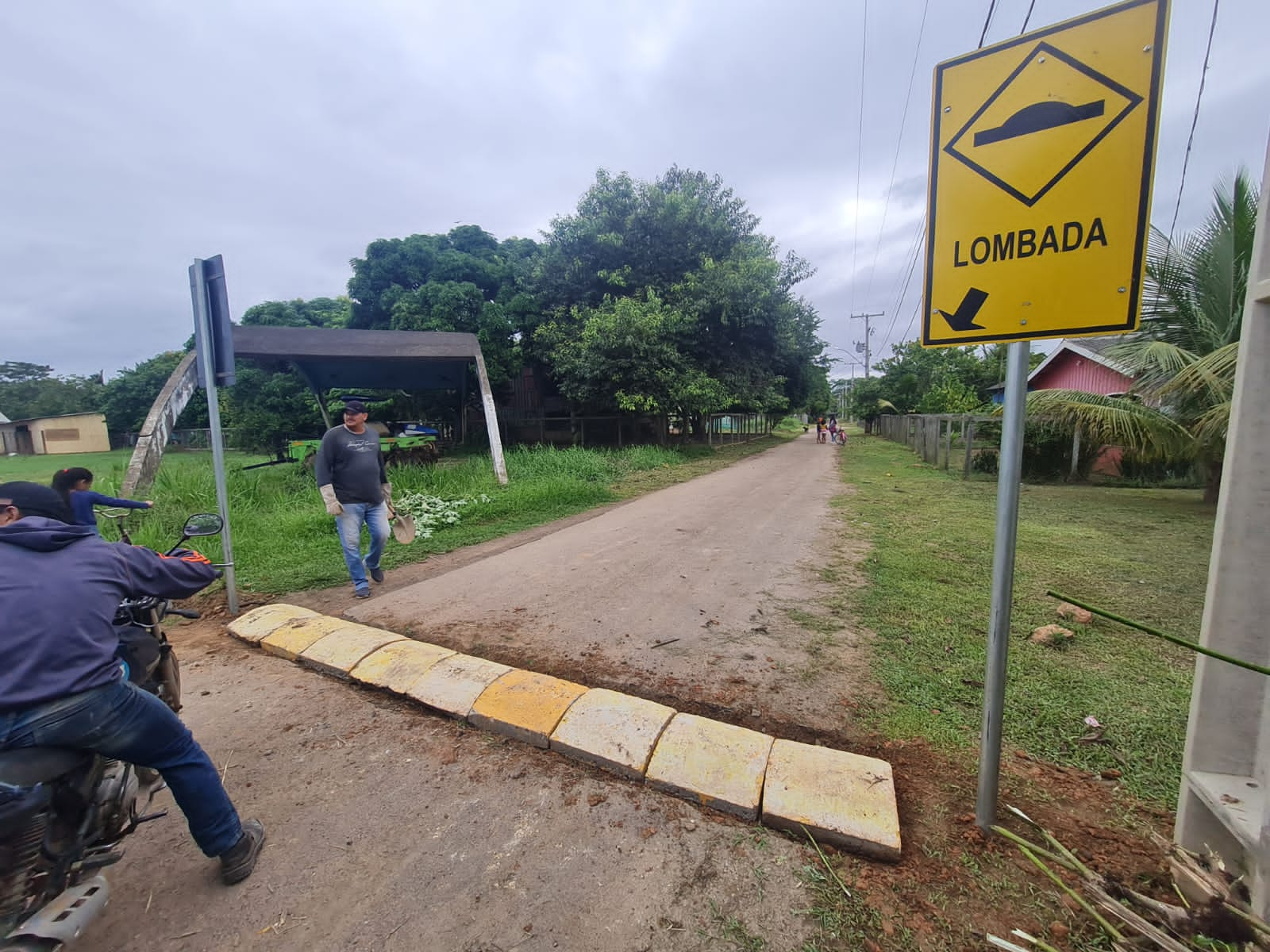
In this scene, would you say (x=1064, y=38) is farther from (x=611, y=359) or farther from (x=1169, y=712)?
(x=611, y=359)

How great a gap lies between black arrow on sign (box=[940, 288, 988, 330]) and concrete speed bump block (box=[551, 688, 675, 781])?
2.08 metres

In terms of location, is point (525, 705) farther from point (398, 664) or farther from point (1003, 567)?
point (1003, 567)

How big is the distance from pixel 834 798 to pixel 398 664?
246 centimetres

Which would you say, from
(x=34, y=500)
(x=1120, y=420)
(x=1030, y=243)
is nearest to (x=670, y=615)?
(x=1030, y=243)

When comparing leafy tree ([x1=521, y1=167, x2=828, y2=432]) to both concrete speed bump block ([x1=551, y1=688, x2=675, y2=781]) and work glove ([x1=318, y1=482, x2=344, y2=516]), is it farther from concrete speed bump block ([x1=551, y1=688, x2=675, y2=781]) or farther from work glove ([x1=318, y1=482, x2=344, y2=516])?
concrete speed bump block ([x1=551, y1=688, x2=675, y2=781])

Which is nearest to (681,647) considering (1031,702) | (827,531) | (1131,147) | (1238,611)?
(1031,702)

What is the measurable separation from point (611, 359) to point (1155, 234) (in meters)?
11.3

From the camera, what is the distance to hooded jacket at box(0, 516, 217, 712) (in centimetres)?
148

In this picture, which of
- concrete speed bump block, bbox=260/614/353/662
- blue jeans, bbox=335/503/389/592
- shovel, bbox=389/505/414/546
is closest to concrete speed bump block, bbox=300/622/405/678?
concrete speed bump block, bbox=260/614/353/662

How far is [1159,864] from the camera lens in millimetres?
1812

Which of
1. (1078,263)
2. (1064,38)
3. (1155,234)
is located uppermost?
(1155,234)

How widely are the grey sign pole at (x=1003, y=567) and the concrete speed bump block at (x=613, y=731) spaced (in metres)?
1.30

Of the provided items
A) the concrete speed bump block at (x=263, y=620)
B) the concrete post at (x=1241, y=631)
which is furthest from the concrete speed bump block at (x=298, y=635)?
the concrete post at (x=1241, y=631)

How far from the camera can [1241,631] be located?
158cm
